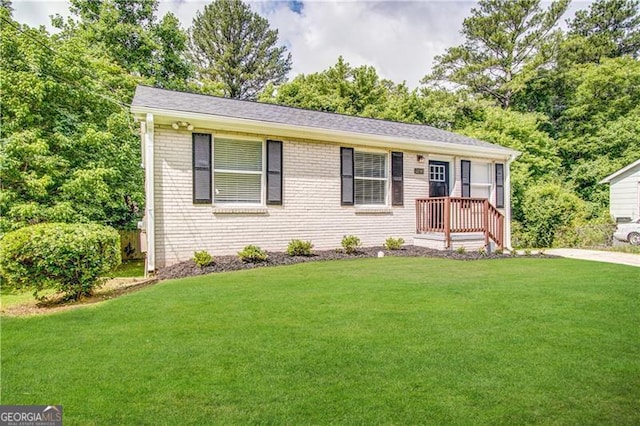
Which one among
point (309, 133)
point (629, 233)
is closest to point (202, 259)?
point (309, 133)

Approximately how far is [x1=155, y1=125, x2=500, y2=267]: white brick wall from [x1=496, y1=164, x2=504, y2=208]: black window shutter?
167cm

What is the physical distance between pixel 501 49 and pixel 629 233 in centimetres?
1582

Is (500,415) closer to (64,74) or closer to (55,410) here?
(55,410)

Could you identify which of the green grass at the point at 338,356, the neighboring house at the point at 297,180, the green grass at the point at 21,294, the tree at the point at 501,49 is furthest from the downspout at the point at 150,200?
the tree at the point at 501,49

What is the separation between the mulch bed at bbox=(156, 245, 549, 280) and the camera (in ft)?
23.3

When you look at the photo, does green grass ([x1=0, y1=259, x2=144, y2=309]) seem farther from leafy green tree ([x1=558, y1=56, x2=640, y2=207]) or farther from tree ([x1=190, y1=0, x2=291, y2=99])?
tree ([x1=190, y1=0, x2=291, y2=99])

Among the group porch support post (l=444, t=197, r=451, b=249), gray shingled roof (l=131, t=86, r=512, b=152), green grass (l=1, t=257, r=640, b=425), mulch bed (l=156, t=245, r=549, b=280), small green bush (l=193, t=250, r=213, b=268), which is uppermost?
gray shingled roof (l=131, t=86, r=512, b=152)

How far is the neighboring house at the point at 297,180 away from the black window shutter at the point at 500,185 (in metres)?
0.03

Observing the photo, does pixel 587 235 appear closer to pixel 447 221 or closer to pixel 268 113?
pixel 447 221

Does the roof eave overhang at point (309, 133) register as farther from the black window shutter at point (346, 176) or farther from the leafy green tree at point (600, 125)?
the leafy green tree at point (600, 125)

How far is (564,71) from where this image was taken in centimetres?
2180

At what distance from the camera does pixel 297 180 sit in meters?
9.05

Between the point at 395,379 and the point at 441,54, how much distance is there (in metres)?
26.0

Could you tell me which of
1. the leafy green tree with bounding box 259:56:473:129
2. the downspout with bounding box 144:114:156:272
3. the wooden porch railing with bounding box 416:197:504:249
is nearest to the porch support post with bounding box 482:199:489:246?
the wooden porch railing with bounding box 416:197:504:249
